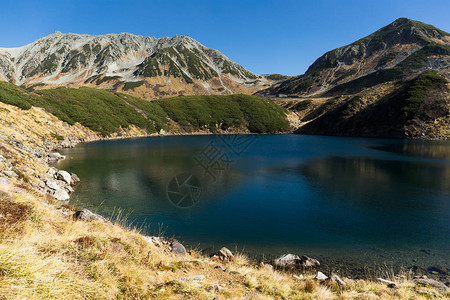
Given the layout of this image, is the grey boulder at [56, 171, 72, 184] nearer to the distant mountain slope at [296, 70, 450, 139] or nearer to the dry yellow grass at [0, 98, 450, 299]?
the dry yellow grass at [0, 98, 450, 299]

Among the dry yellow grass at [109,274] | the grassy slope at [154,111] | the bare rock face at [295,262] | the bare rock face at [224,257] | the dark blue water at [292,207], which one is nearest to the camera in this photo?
the dry yellow grass at [109,274]

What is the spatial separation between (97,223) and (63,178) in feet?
72.7

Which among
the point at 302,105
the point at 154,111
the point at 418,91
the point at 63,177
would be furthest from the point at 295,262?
the point at 302,105

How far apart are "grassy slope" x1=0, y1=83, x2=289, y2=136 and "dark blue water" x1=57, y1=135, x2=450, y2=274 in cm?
5634

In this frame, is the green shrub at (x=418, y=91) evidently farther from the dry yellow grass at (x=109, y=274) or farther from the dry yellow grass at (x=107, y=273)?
the dry yellow grass at (x=109, y=274)

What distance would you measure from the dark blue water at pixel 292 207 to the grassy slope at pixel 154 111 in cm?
5634

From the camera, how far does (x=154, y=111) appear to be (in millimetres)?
141375

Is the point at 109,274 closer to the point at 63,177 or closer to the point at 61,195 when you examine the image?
the point at 61,195

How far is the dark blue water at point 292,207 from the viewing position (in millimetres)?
16391

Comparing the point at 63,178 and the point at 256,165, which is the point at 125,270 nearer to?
the point at 63,178

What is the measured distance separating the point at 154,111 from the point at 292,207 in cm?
13063

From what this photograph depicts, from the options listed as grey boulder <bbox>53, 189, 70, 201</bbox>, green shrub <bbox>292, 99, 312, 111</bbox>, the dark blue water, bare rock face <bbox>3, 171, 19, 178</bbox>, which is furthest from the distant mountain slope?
bare rock face <bbox>3, 171, 19, 178</bbox>

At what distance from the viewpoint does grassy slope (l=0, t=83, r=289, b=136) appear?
294 ft

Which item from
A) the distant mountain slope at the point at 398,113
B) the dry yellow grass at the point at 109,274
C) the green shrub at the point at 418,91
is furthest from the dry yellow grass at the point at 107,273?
the green shrub at the point at 418,91
